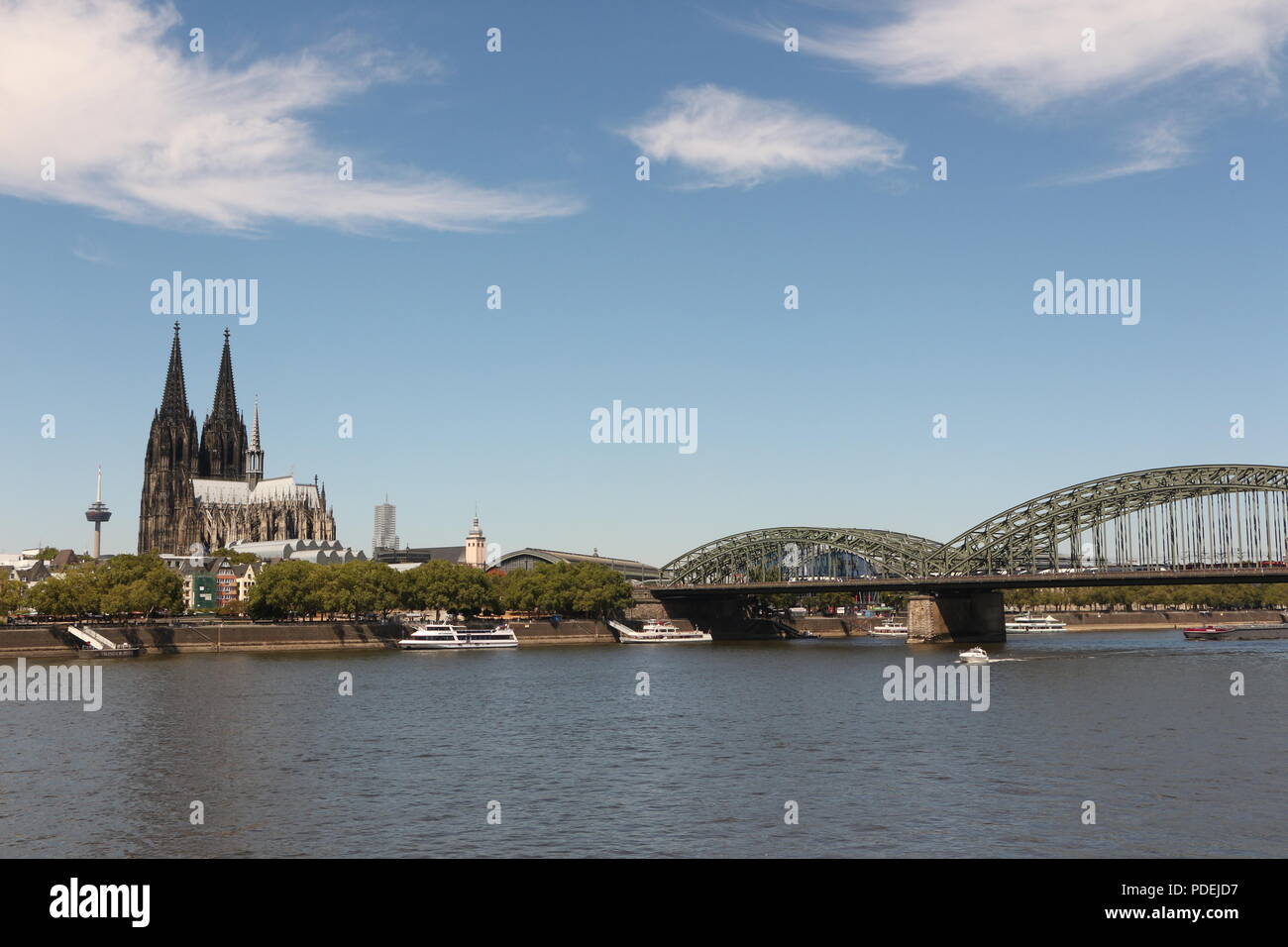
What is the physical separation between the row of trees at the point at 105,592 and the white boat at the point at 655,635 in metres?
47.0

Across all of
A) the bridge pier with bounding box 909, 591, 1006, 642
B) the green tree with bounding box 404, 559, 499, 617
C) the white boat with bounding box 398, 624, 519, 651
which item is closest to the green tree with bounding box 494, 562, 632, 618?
the green tree with bounding box 404, 559, 499, 617

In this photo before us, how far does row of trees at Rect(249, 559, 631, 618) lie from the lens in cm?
12706

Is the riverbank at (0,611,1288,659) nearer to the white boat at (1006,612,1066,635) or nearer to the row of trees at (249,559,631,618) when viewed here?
the row of trees at (249,559,631,618)

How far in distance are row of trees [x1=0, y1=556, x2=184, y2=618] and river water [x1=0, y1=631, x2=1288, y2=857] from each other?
38320 mm

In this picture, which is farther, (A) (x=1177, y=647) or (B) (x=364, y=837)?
(A) (x=1177, y=647)

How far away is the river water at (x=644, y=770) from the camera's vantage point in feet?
102

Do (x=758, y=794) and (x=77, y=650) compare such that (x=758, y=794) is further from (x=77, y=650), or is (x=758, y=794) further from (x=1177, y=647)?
(x=1177, y=647)

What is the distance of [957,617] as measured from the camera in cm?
13362

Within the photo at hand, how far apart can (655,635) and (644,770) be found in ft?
333

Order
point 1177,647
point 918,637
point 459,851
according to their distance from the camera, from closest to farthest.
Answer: point 459,851 → point 1177,647 → point 918,637

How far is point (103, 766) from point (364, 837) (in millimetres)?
14954

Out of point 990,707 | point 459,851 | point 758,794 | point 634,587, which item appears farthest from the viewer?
point 634,587

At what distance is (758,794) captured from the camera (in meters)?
36.8
